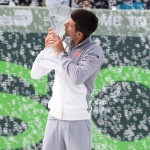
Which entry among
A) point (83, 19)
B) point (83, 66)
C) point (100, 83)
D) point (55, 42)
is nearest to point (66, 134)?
point (83, 66)

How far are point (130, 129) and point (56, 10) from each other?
1509 mm

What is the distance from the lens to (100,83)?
14.2ft

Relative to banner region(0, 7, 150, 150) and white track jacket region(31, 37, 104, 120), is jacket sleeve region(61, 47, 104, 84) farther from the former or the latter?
banner region(0, 7, 150, 150)

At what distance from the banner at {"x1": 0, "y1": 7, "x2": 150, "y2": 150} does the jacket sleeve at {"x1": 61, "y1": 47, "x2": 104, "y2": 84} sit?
1085 mm

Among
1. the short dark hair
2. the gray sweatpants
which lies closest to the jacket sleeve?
the short dark hair

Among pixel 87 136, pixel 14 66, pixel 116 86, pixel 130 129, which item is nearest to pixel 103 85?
pixel 116 86

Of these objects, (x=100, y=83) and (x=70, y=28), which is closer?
(x=70, y=28)

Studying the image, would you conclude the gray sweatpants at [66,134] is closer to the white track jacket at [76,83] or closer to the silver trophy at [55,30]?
the white track jacket at [76,83]

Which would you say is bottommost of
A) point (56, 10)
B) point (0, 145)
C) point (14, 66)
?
point (0, 145)

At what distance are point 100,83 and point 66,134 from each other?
1.14 metres

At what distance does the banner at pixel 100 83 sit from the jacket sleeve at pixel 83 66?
1085mm

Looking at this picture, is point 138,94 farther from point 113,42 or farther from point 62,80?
point 62,80

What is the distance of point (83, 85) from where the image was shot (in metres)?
3.27

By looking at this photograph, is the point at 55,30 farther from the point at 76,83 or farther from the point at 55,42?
the point at 76,83
